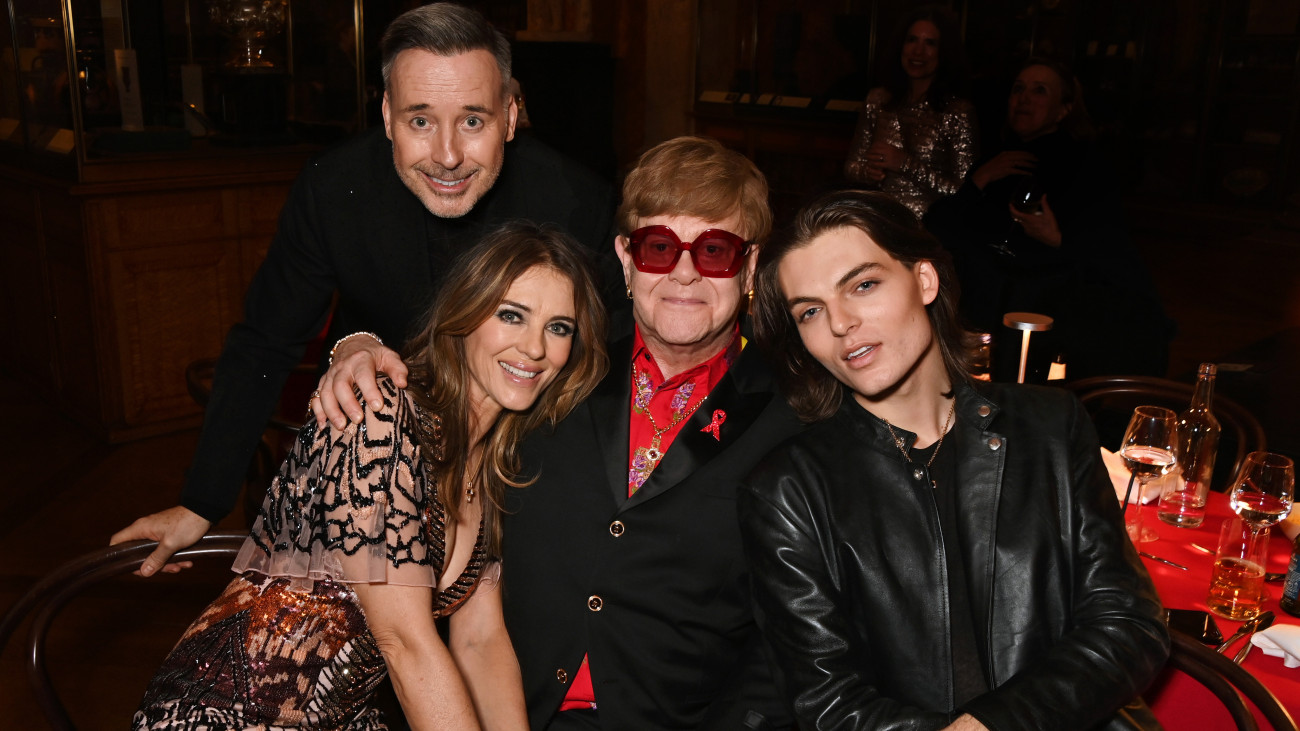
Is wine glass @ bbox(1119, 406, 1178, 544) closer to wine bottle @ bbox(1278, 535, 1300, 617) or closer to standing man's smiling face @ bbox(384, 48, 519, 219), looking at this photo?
wine bottle @ bbox(1278, 535, 1300, 617)

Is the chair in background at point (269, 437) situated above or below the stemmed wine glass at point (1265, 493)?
below

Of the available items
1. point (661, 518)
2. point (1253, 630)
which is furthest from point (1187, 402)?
point (661, 518)

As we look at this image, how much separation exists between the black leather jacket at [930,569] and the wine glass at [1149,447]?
17.1 inches

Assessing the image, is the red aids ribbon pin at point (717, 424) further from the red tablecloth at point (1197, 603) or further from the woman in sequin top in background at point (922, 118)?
the woman in sequin top in background at point (922, 118)

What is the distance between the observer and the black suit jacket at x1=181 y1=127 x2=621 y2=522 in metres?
2.40

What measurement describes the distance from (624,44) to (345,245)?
6698 mm

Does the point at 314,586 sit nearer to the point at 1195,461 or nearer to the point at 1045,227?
the point at 1195,461

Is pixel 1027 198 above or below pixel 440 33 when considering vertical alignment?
below

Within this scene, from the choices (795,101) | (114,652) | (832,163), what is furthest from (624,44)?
(114,652)

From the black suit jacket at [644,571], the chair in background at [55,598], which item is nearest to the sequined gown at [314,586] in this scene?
the chair in background at [55,598]

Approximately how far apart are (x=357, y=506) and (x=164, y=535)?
541 millimetres

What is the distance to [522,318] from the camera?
6.49 feet

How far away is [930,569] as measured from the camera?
1728 mm

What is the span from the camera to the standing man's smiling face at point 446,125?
2.21m
